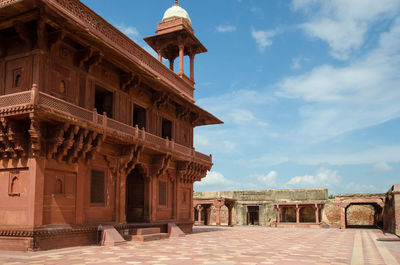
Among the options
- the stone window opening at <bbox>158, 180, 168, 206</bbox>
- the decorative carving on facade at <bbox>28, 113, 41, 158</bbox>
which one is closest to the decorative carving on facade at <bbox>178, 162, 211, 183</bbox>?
the stone window opening at <bbox>158, 180, 168, 206</bbox>

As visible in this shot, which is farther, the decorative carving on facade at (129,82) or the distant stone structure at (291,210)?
the distant stone structure at (291,210)

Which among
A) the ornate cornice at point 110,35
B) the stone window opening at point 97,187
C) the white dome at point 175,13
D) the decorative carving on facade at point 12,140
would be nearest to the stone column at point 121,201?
the stone window opening at point 97,187

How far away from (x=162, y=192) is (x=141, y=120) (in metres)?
3.77

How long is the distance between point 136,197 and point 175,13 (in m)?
11.0

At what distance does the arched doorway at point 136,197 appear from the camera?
1725 cm

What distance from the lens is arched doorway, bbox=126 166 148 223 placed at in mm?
17250

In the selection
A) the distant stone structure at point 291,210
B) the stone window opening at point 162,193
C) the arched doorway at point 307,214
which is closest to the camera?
the stone window opening at point 162,193

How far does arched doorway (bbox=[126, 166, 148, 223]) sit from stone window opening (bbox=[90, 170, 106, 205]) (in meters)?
3.05

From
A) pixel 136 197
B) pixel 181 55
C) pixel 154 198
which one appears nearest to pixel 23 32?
pixel 136 197

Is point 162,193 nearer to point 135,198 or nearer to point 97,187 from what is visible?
point 135,198

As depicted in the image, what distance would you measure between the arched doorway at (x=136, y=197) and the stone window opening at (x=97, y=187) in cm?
305

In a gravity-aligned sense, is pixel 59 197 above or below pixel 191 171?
below

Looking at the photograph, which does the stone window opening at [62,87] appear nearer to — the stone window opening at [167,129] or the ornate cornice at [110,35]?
the ornate cornice at [110,35]

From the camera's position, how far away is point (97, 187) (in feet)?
45.2
